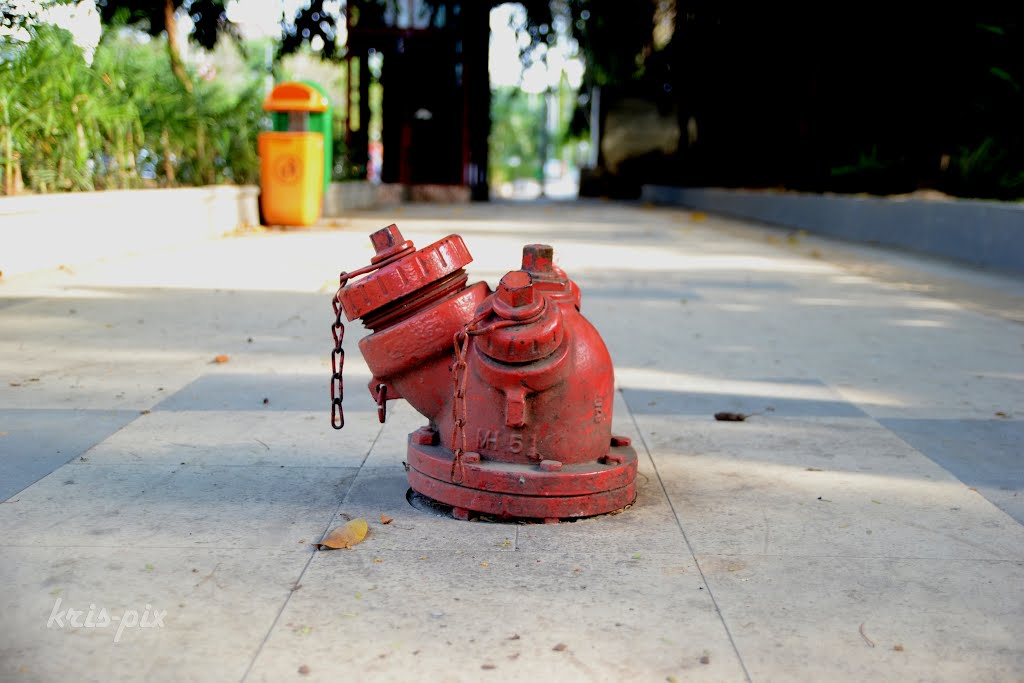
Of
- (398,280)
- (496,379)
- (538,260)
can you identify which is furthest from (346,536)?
(538,260)

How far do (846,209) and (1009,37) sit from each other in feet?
9.55

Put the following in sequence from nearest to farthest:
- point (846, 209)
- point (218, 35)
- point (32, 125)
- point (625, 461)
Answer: point (625, 461) < point (32, 125) < point (846, 209) < point (218, 35)

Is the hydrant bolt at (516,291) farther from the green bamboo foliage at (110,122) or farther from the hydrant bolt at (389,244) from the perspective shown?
the green bamboo foliage at (110,122)

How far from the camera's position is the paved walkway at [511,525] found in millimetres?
2217

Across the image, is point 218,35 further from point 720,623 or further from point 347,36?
point 720,623

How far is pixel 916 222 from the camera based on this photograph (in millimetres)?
12297

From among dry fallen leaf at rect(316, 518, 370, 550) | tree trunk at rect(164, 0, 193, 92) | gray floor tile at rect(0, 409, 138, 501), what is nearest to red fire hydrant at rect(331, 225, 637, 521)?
dry fallen leaf at rect(316, 518, 370, 550)

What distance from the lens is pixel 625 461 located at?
3137 mm

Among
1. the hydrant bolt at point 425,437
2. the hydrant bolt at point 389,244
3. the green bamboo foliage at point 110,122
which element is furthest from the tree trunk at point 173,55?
the hydrant bolt at point 425,437

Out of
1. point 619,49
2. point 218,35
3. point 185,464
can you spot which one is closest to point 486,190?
point 619,49

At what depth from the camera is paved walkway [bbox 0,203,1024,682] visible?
2217 mm

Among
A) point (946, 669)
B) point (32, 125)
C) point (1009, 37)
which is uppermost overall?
point (1009, 37)

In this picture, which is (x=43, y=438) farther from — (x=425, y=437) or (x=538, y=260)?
(x=538, y=260)

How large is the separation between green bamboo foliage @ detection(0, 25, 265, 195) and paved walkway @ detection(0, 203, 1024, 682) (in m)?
2.60
